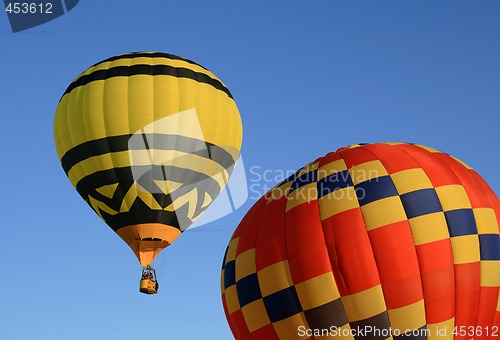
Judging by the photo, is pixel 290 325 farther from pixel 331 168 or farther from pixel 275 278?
pixel 331 168

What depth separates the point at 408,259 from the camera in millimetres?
11844

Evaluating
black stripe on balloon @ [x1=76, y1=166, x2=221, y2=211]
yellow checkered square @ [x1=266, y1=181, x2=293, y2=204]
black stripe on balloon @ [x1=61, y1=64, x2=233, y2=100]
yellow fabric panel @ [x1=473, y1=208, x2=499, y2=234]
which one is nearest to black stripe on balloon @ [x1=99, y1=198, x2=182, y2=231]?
black stripe on balloon @ [x1=76, y1=166, x2=221, y2=211]

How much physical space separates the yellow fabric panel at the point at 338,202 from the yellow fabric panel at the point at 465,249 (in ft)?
4.47

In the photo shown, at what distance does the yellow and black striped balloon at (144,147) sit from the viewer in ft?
62.2

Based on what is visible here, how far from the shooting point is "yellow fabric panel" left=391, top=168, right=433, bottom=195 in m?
12.3

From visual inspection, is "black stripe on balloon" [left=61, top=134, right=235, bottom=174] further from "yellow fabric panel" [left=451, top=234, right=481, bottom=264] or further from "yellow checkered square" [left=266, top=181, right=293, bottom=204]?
"yellow fabric panel" [left=451, top=234, right=481, bottom=264]

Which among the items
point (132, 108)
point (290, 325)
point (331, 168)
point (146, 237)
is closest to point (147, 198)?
point (146, 237)

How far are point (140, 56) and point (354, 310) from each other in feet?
32.9

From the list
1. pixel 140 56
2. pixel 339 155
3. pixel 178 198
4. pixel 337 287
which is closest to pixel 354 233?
pixel 337 287

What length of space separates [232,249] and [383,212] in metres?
2.57

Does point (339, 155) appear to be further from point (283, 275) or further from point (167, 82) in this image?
point (167, 82)

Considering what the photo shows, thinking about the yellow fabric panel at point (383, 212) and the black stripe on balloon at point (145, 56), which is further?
the black stripe on balloon at point (145, 56)

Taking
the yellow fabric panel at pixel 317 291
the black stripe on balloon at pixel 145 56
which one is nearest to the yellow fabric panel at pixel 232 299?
the yellow fabric panel at pixel 317 291

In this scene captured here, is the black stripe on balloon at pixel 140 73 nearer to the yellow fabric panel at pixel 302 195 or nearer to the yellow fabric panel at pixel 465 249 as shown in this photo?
the yellow fabric panel at pixel 302 195
